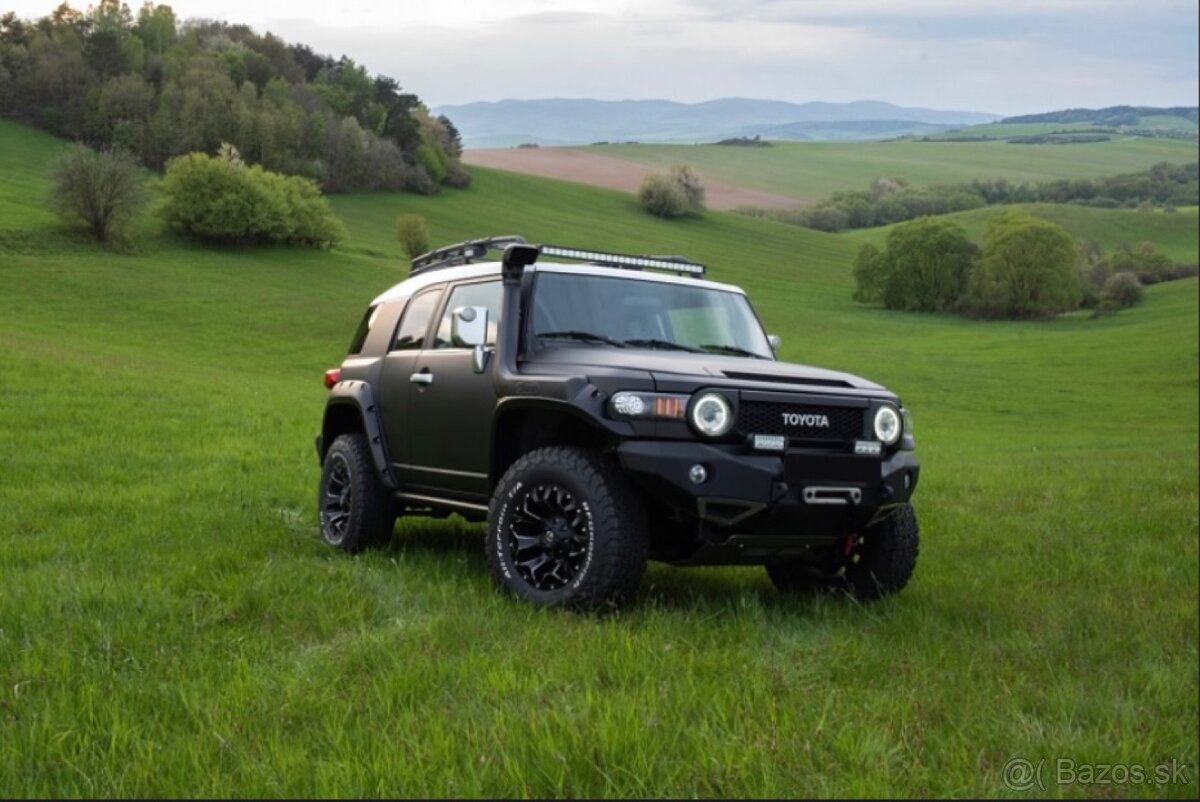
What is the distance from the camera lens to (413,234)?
45969 mm

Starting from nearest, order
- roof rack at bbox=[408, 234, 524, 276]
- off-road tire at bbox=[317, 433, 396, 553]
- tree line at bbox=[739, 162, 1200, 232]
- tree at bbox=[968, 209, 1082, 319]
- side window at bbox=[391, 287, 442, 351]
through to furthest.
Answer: roof rack at bbox=[408, 234, 524, 276]
off-road tire at bbox=[317, 433, 396, 553]
side window at bbox=[391, 287, 442, 351]
tree at bbox=[968, 209, 1082, 319]
tree line at bbox=[739, 162, 1200, 232]

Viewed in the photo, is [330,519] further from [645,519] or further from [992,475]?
[992,475]

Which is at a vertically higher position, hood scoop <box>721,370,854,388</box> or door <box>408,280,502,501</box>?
hood scoop <box>721,370,854,388</box>

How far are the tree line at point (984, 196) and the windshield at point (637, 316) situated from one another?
2896 inches

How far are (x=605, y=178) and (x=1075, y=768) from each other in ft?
190

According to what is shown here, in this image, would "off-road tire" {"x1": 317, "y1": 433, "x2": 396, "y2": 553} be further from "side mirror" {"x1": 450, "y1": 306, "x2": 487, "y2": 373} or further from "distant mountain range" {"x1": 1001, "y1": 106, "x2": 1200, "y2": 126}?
"distant mountain range" {"x1": 1001, "y1": 106, "x2": 1200, "y2": 126}

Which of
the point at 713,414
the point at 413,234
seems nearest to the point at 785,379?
the point at 713,414

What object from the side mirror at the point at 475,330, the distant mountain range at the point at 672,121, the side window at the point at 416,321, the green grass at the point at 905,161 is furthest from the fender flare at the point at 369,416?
the green grass at the point at 905,161

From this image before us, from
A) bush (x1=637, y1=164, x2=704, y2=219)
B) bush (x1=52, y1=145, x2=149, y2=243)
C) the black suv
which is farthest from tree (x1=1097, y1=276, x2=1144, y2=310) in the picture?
the black suv

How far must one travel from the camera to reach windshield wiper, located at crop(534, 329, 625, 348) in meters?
7.32

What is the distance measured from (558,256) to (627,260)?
46cm

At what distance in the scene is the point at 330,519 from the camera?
8.78 m

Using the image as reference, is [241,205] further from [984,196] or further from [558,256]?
[984,196]

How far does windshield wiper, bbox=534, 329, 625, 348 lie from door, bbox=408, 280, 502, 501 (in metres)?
0.30
